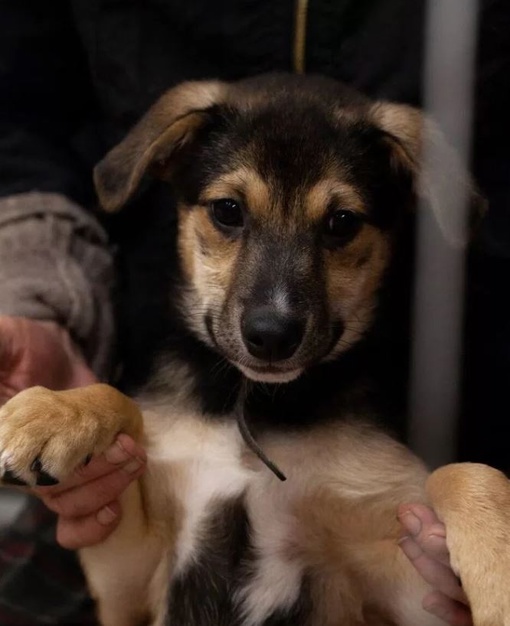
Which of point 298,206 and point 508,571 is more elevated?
point 298,206

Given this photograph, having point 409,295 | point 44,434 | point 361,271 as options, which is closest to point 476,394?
point 409,295

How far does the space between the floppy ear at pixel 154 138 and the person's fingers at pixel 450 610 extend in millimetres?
903

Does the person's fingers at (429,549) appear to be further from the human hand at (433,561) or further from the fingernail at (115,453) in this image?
the fingernail at (115,453)

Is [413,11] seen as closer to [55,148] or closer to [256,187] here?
[256,187]

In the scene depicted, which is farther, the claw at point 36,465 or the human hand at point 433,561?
the human hand at point 433,561

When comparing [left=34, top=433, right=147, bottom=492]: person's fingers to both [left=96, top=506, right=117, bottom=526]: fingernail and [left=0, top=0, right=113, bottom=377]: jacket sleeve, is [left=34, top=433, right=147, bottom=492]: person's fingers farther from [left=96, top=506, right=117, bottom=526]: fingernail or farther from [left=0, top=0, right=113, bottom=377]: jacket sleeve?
[left=0, top=0, right=113, bottom=377]: jacket sleeve

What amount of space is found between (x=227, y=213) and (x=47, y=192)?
20.4 inches

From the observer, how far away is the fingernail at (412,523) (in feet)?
4.94

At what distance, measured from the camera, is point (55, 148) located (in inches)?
82.1

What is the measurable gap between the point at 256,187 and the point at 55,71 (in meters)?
0.70

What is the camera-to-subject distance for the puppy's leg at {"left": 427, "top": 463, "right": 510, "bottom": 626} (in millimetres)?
1366

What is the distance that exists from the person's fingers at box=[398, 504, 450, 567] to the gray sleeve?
2.65ft

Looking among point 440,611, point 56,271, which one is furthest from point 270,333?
point 56,271

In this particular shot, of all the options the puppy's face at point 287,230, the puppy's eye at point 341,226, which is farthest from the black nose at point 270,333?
the puppy's eye at point 341,226
